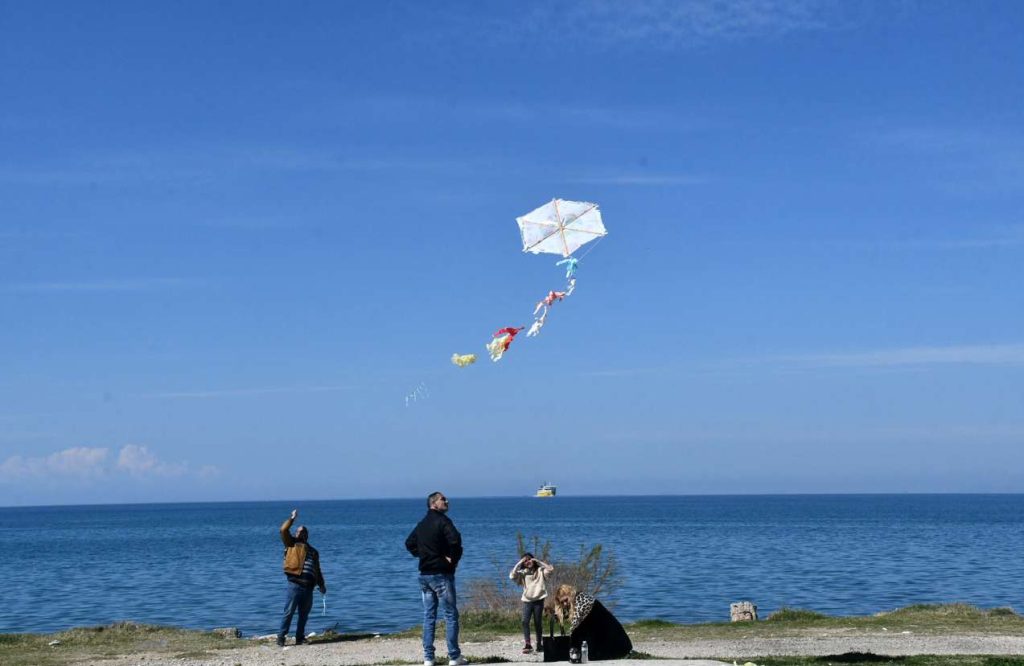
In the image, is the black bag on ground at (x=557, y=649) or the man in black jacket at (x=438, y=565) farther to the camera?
the black bag on ground at (x=557, y=649)

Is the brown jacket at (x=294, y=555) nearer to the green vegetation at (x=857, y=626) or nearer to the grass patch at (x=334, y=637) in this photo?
the grass patch at (x=334, y=637)

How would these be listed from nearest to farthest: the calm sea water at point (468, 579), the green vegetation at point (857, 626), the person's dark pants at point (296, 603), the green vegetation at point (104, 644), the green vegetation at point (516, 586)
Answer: the green vegetation at point (104, 644), the person's dark pants at point (296, 603), the green vegetation at point (857, 626), the green vegetation at point (516, 586), the calm sea water at point (468, 579)

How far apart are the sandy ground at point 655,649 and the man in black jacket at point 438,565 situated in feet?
3.89

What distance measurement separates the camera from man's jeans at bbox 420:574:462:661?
50.9 feet

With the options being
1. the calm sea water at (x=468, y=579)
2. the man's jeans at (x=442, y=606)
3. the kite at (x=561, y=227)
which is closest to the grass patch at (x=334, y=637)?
the calm sea water at (x=468, y=579)

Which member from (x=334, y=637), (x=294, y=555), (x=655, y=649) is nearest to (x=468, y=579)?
(x=334, y=637)

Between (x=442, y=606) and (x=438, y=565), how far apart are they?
0.56 m

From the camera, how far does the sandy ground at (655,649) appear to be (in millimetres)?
17578

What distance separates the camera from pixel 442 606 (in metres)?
15.6

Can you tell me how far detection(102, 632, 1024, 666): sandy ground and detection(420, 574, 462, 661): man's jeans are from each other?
1.09 m

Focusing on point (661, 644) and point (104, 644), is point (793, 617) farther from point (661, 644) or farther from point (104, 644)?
point (104, 644)

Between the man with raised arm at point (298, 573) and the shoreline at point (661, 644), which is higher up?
the man with raised arm at point (298, 573)

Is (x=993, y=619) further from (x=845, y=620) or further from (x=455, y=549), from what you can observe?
(x=455, y=549)

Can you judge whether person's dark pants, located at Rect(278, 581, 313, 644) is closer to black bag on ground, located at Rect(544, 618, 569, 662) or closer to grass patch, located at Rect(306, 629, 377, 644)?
grass patch, located at Rect(306, 629, 377, 644)
